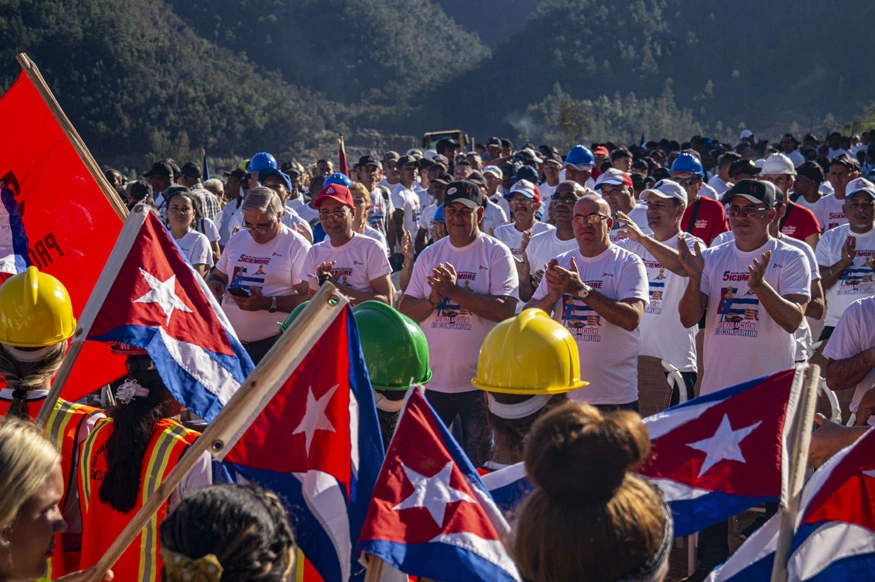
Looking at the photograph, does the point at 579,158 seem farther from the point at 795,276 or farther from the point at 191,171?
the point at 795,276

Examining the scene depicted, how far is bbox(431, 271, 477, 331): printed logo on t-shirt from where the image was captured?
6562 millimetres

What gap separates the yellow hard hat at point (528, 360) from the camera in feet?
12.7

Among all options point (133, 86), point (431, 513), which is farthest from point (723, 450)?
point (133, 86)

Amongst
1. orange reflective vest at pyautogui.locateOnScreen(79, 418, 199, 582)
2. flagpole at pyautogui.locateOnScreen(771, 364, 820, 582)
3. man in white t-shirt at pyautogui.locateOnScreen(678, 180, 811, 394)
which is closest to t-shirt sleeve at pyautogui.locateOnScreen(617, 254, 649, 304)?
man in white t-shirt at pyautogui.locateOnScreen(678, 180, 811, 394)

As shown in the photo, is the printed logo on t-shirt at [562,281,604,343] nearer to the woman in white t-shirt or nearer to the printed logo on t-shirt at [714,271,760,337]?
the printed logo on t-shirt at [714,271,760,337]

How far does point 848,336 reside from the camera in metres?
5.12

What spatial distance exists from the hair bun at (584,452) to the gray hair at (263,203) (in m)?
5.19

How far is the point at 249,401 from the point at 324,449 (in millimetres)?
327

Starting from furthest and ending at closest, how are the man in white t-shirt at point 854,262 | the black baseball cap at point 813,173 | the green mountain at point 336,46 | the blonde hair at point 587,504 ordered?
1. the green mountain at point 336,46
2. the black baseball cap at point 813,173
3. the man in white t-shirt at point 854,262
4. the blonde hair at point 587,504

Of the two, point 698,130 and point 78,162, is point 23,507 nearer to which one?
point 78,162

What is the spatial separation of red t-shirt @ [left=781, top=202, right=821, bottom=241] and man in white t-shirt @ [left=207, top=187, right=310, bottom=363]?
4097 millimetres

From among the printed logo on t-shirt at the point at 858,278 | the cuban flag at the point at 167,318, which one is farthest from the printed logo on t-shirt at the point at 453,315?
the printed logo on t-shirt at the point at 858,278

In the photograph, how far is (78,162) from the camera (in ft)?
16.8

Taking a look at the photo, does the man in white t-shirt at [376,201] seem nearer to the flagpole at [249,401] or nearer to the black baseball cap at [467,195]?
the black baseball cap at [467,195]
